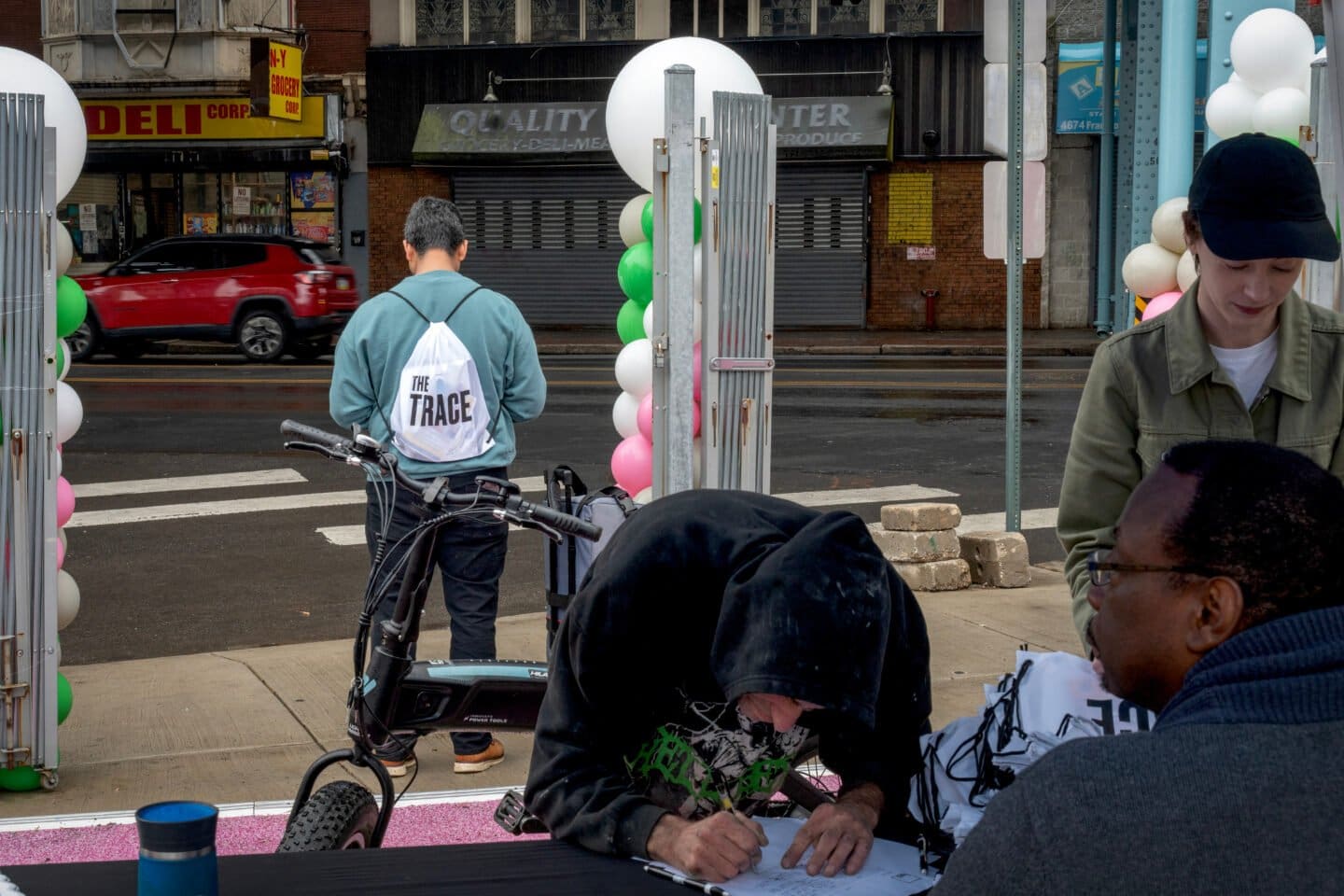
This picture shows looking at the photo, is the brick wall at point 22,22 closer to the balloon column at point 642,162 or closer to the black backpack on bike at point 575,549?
the balloon column at point 642,162

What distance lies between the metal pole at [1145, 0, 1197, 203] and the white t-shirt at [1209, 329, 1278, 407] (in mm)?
4113

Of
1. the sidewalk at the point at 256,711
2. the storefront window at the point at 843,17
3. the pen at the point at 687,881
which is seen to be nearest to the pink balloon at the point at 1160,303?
the sidewalk at the point at 256,711

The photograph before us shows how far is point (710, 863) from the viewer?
259 centimetres

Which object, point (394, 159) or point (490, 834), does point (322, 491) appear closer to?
point (490, 834)

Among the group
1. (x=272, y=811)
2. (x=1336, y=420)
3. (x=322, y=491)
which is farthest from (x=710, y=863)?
(x=322, y=491)

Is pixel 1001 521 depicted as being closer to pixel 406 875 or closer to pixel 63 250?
pixel 63 250

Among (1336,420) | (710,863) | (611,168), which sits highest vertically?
(611,168)

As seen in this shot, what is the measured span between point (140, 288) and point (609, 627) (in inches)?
822

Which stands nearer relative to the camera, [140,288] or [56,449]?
[56,449]

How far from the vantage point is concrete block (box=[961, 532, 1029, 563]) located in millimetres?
8422

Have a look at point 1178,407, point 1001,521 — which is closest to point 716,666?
point 1178,407

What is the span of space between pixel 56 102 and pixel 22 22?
28118 millimetres

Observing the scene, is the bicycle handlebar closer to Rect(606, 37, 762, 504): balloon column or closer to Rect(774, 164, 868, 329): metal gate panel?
Rect(606, 37, 762, 504): balloon column

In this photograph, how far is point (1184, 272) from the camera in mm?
6531
